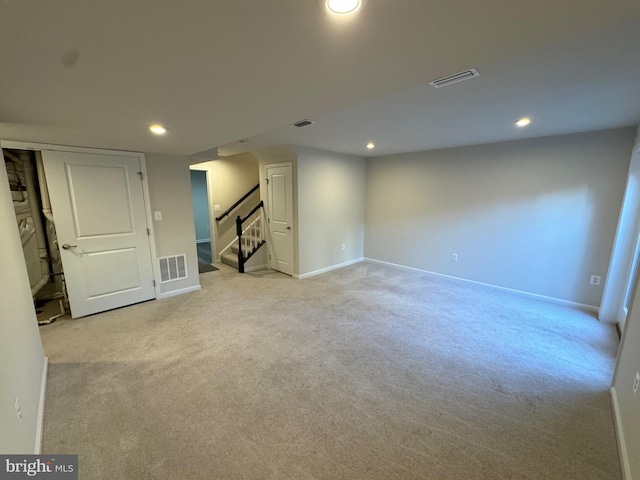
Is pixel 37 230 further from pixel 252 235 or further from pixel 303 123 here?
pixel 303 123

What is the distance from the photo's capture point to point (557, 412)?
181 cm

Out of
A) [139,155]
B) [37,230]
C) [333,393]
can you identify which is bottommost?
[333,393]

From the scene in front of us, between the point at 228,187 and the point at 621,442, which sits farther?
the point at 228,187

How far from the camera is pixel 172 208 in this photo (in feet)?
12.4

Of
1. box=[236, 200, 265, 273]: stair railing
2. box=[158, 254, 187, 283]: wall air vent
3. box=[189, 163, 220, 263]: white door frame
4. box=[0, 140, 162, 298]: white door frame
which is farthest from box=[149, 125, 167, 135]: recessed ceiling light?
box=[189, 163, 220, 263]: white door frame

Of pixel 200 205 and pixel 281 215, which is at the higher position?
pixel 200 205

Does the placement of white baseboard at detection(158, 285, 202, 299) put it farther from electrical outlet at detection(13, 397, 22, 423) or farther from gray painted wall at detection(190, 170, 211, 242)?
gray painted wall at detection(190, 170, 211, 242)

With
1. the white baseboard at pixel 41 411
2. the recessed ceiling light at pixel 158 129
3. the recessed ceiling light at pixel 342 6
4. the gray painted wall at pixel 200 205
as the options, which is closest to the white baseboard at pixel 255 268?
the white baseboard at pixel 41 411

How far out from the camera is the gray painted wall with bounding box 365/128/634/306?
10.6ft

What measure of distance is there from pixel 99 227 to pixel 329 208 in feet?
11.5

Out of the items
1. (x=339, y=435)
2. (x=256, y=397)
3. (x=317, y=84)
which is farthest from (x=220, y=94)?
(x=339, y=435)

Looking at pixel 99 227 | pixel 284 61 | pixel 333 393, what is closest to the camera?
pixel 284 61

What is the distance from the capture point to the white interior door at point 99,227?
2.96 meters

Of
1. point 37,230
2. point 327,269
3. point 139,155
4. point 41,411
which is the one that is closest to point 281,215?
point 327,269
